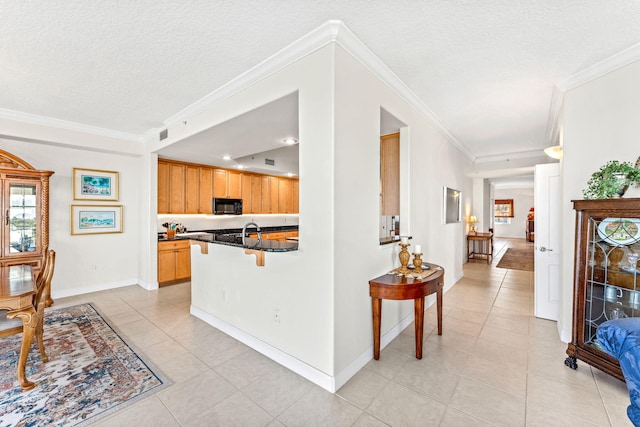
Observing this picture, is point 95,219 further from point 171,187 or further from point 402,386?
point 402,386

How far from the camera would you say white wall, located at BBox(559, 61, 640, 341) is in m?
2.41

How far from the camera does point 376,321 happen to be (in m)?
2.43

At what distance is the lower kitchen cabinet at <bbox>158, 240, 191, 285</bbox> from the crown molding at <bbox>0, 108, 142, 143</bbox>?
77.0 inches

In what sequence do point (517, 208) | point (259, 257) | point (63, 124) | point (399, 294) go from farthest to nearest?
point (517, 208)
point (63, 124)
point (259, 257)
point (399, 294)

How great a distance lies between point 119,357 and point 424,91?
4153 mm

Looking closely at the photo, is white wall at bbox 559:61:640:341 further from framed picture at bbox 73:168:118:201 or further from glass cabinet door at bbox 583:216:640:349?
framed picture at bbox 73:168:118:201

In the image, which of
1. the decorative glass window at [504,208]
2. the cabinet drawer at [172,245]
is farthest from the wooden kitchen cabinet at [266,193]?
the decorative glass window at [504,208]

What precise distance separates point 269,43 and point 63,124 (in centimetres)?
390

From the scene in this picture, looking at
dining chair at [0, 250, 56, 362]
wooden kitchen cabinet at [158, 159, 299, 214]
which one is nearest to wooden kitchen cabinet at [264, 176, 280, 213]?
wooden kitchen cabinet at [158, 159, 299, 214]

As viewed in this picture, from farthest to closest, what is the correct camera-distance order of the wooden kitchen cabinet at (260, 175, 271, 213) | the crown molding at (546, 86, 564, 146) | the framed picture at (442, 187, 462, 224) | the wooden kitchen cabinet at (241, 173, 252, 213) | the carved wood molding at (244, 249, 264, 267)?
the wooden kitchen cabinet at (260, 175, 271, 213) < the wooden kitchen cabinet at (241, 173, 252, 213) < the framed picture at (442, 187, 462, 224) < the crown molding at (546, 86, 564, 146) < the carved wood molding at (244, 249, 264, 267)

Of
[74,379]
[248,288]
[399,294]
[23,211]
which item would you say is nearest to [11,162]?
[23,211]

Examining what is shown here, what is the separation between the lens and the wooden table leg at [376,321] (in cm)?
243

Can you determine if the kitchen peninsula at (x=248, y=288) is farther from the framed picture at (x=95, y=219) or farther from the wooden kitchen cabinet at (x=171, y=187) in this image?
the framed picture at (x=95, y=219)

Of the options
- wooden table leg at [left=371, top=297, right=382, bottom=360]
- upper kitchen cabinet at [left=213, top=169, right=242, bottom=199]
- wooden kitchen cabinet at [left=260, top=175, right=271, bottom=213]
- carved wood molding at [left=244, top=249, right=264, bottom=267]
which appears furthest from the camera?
wooden kitchen cabinet at [left=260, top=175, right=271, bottom=213]
